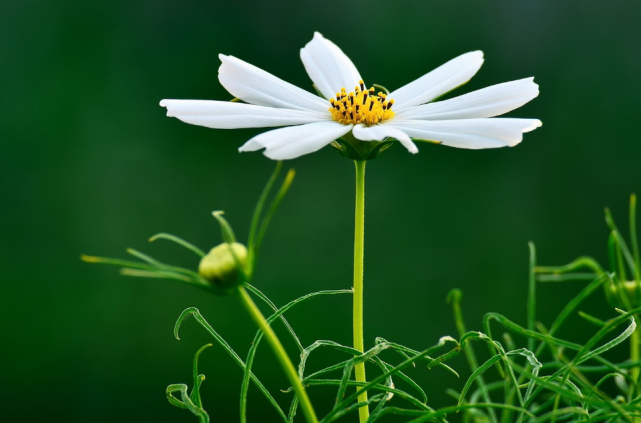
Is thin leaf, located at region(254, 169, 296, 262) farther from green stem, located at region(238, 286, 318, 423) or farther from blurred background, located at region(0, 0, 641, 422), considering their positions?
blurred background, located at region(0, 0, 641, 422)

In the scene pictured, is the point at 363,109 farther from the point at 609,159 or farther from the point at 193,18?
the point at 193,18

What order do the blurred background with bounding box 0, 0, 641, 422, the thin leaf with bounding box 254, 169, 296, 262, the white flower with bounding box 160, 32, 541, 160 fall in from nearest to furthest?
the thin leaf with bounding box 254, 169, 296, 262, the white flower with bounding box 160, 32, 541, 160, the blurred background with bounding box 0, 0, 641, 422

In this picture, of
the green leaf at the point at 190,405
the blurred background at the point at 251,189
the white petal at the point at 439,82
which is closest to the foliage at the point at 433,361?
the green leaf at the point at 190,405

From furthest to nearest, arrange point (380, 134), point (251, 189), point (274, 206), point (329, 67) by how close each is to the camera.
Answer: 1. point (251, 189)
2. point (329, 67)
3. point (380, 134)
4. point (274, 206)

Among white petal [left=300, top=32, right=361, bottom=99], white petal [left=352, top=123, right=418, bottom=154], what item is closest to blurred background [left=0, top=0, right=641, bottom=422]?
white petal [left=300, top=32, right=361, bottom=99]

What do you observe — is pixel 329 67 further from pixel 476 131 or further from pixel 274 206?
pixel 274 206

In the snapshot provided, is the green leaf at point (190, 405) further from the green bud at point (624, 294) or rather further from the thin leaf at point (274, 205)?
the green bud at point (624, 294)

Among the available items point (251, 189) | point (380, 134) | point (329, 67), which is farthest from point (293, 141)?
point (251, 189)

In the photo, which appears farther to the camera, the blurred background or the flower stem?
the blurred background
